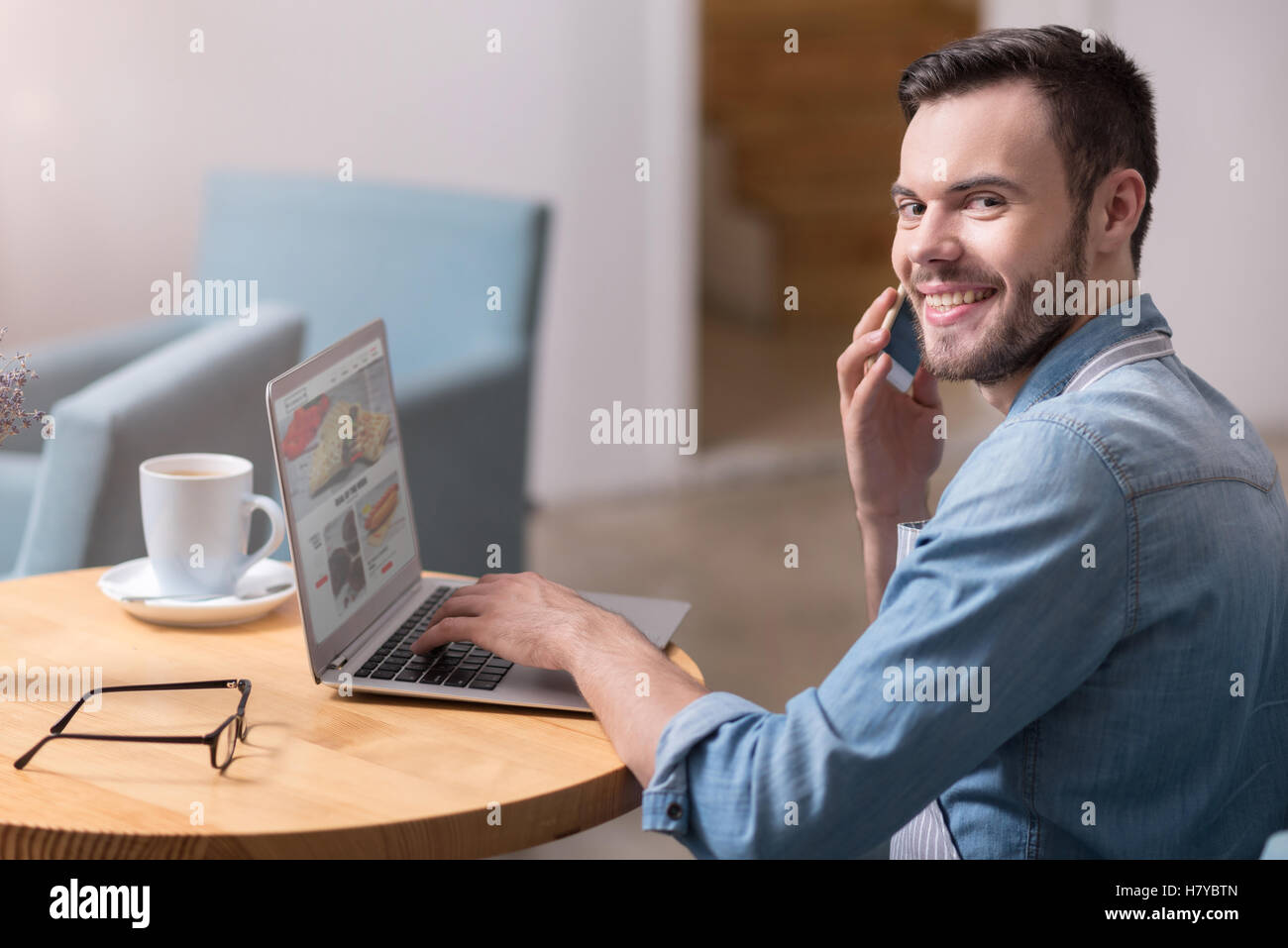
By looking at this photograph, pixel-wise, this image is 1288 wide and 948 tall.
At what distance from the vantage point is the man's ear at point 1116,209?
1.19m

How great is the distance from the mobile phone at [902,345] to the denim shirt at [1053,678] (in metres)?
0.39

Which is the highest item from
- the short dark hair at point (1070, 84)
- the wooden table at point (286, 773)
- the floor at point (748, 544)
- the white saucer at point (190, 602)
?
the short dark hair at point (1070, 84)

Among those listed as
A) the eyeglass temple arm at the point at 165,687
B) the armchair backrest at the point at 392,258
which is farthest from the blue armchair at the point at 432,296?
the eyeglass temple arm at the point at 165,687

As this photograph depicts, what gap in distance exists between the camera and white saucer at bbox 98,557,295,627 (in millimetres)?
1412

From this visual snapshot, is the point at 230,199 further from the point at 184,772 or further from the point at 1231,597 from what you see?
the point at 1231,597

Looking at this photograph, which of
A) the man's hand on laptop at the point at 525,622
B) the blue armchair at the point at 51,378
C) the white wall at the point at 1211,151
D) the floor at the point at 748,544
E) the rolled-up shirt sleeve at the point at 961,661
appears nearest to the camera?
the rolled-up shirt sleeve at the point at 961,661

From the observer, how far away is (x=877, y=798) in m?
0.99

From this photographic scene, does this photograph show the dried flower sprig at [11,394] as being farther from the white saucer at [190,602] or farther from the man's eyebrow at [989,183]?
the man's eyebrow at [989,183]

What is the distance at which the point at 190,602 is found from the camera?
1424mm

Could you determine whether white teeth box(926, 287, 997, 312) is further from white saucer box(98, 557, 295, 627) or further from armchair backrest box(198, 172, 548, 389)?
armchair backrest box(198, 172, 548, 389)

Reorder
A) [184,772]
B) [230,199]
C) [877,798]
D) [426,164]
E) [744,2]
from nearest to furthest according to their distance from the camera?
1. [877,798]
2. [184,772]
3. [230,199]
4. [426,164]
5. [744,2]

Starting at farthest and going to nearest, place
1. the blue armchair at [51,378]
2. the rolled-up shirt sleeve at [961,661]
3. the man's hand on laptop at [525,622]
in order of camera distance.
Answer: the blue armchair at [51,378] → the man's hand on laptop at [525,622] → the rolled-up shirt sleeve at [961,661]
